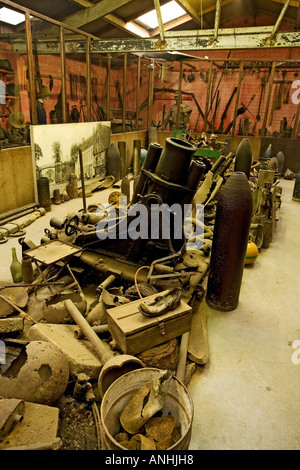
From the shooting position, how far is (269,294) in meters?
3.49

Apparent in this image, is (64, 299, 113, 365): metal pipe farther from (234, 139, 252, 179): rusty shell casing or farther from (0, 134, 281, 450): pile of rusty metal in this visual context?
(234, 139, 252, 179): rusty shell casing

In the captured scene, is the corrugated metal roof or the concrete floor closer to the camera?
the concrete floor

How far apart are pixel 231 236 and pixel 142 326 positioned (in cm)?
118

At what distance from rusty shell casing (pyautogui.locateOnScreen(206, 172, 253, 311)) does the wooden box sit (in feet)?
2.35

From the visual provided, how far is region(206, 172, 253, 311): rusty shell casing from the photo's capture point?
274 cm

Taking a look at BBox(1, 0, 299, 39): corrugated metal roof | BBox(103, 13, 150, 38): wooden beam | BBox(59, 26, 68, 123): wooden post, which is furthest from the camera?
BBox(103, 13, 150, 38): wooden beam

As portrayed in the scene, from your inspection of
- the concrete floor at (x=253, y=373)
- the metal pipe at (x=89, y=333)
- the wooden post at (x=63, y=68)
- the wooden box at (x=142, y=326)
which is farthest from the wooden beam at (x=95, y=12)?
the wooden box at (x=142, y=326)

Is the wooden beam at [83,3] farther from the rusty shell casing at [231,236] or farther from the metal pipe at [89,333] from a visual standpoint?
the metal pipe at [89,333]

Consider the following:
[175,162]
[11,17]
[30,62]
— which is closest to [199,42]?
[30,62]

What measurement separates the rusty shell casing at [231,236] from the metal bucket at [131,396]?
1.32 m

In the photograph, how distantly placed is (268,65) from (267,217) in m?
8.51

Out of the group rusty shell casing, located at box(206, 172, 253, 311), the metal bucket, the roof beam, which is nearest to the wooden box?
the metal bucket

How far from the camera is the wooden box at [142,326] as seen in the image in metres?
2.10

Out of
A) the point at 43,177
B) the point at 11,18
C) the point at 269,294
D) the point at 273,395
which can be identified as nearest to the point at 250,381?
the point at 273,395
